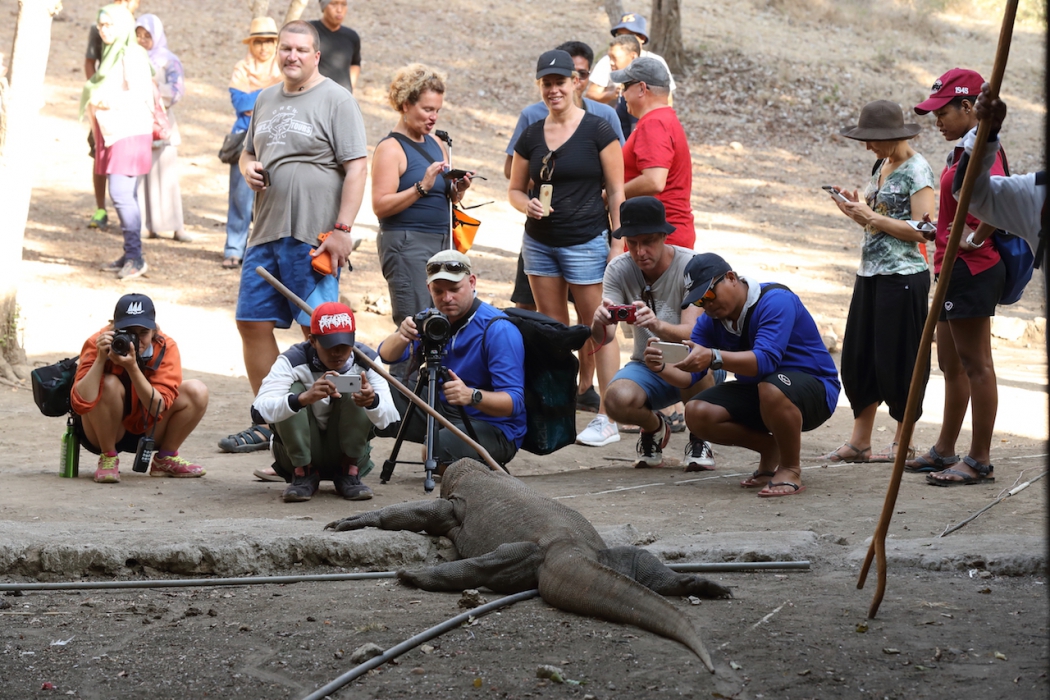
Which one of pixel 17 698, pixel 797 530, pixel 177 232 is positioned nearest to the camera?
pixel 17 698

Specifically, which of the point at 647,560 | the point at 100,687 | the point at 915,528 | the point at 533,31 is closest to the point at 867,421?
the point at 915,528

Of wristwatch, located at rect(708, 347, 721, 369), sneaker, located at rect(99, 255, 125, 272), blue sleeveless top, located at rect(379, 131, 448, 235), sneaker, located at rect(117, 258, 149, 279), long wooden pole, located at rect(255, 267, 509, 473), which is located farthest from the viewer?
sneaker, located at rect(99, 255, 125, 272)

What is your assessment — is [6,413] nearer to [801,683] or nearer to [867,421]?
[867,421]

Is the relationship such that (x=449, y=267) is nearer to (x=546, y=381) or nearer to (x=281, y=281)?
(x=546, y=381)

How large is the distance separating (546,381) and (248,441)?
1937mm

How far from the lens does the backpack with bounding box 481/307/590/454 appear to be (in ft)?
19.8

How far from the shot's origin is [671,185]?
7230 millimetres

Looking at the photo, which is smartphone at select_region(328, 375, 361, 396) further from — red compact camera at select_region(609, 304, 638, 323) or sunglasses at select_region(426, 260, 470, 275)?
red compact camera at select_region(609, 304, 638, 323)

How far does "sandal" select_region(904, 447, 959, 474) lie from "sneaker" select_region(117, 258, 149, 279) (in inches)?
308

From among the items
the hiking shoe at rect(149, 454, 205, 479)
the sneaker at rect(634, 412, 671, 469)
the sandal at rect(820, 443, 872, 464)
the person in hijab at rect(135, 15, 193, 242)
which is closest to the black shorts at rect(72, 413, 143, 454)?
the hiking shoe at rect(149, 454, 205, 479)

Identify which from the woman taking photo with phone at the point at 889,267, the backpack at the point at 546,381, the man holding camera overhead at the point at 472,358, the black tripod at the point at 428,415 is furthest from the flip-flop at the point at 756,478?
the black tripod at the point at 428,415

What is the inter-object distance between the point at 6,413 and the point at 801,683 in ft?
19.7

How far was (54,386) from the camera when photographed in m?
5.76

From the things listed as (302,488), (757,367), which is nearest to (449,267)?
(302,488)
